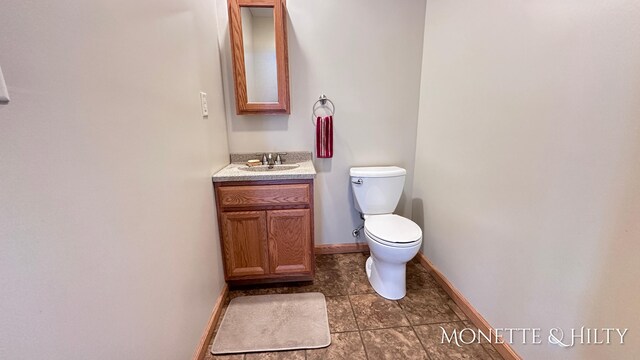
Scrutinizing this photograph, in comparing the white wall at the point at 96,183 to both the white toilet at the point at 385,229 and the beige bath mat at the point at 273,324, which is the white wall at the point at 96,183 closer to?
the beige bath mat at the point at 273,324

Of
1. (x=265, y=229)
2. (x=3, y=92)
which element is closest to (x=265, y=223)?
(x=265, y=229)

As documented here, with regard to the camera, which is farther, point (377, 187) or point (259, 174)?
point (377, 187)

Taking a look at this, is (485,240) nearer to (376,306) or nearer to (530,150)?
(530,150)

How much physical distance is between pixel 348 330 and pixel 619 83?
1535 mm

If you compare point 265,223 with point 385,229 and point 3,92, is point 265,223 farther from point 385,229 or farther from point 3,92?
point 3,92

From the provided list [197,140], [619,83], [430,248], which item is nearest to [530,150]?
[619,83]


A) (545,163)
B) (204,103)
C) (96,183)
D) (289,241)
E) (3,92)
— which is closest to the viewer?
(3,92)

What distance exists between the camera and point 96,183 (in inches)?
26.6

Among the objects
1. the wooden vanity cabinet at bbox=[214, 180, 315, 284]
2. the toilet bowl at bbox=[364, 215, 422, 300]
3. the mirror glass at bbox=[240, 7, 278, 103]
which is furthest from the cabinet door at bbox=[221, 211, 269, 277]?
the mirror glass at bbox=[240, 7, 278, 103]

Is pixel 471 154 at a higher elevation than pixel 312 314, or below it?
higher

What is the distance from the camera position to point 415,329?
1450 millimetres

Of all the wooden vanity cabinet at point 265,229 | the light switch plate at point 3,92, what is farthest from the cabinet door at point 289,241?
the light switch plate at point 3,92

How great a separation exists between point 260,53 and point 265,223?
46.1 inches

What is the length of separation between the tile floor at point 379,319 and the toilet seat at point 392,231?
1.42 ft
